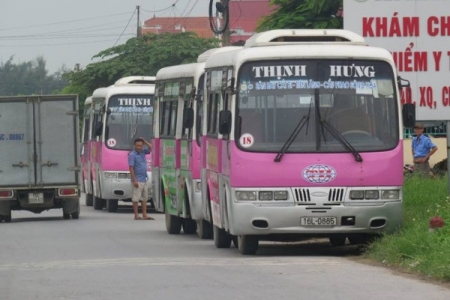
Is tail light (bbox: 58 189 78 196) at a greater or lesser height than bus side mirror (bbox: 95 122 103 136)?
lesser

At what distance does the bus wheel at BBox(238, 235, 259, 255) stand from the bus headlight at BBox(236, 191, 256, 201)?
755 mm

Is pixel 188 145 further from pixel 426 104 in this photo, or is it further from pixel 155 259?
pixel 155 259

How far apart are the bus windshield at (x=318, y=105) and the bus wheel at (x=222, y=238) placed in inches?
97.2

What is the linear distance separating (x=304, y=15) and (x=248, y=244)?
62.3 feet

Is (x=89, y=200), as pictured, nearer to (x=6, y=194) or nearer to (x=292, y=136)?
(x=6, y=194)

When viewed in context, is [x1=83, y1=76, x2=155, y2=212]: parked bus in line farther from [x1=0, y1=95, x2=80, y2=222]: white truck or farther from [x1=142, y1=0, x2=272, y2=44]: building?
[x1=142, y1=0, x2=272, y2=44]: building

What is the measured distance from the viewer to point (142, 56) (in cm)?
6688

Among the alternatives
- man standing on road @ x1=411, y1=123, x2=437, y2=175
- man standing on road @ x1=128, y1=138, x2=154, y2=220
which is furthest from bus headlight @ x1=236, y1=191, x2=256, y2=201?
man standing on road @ x1=128, y1=138, x2=154, y2=220

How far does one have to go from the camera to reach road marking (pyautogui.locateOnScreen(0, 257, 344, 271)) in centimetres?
1673

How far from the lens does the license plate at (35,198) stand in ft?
102

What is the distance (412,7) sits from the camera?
21.8 metres

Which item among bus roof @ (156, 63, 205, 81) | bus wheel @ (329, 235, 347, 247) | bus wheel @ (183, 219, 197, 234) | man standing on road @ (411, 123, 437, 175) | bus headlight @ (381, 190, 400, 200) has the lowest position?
bus wheel @ (183, 219, 197, 234)

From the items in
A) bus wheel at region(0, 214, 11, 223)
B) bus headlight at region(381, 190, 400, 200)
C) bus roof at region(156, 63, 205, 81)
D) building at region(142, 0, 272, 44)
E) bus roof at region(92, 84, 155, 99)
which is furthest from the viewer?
building at region(142, 0, 272, 44)

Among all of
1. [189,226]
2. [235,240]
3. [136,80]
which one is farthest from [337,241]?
[136,80]
